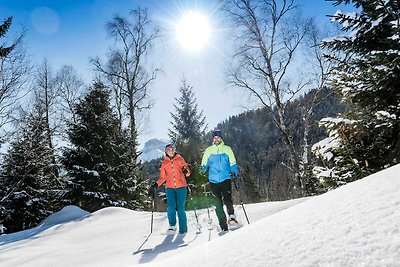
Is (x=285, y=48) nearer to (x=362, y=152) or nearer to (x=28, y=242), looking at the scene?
(x=362, y=152)

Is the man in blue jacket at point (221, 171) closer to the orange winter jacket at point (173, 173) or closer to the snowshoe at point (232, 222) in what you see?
the snowshoe at point (232, 222)

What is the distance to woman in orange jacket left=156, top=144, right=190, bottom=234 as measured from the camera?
256 inches

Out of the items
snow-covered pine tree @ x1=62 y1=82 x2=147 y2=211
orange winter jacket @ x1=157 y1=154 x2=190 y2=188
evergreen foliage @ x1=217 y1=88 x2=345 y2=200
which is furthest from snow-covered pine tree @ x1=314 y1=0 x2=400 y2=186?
evergreen foliage @ x1=217 y1=88 x2=345 y2=200

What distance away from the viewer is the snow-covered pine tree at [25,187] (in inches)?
539

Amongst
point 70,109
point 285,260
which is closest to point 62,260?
point 285,260

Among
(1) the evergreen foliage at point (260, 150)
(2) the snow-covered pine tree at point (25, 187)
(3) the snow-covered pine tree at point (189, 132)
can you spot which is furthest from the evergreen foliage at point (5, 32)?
(1) the evergreen foliage at point (260, 150)

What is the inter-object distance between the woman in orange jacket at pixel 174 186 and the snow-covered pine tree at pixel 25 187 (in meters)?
9.43

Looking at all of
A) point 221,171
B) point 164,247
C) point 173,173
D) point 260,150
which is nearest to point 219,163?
point 221,171

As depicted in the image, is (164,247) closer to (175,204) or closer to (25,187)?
(175,204)

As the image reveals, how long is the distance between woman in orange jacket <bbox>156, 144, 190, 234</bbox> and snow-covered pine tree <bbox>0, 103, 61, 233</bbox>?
31.0 ft

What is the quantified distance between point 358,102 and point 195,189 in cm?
1347

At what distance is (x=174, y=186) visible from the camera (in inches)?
258

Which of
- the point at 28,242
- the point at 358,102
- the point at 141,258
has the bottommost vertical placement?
the point at 141,258

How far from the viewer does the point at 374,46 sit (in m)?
5.76
